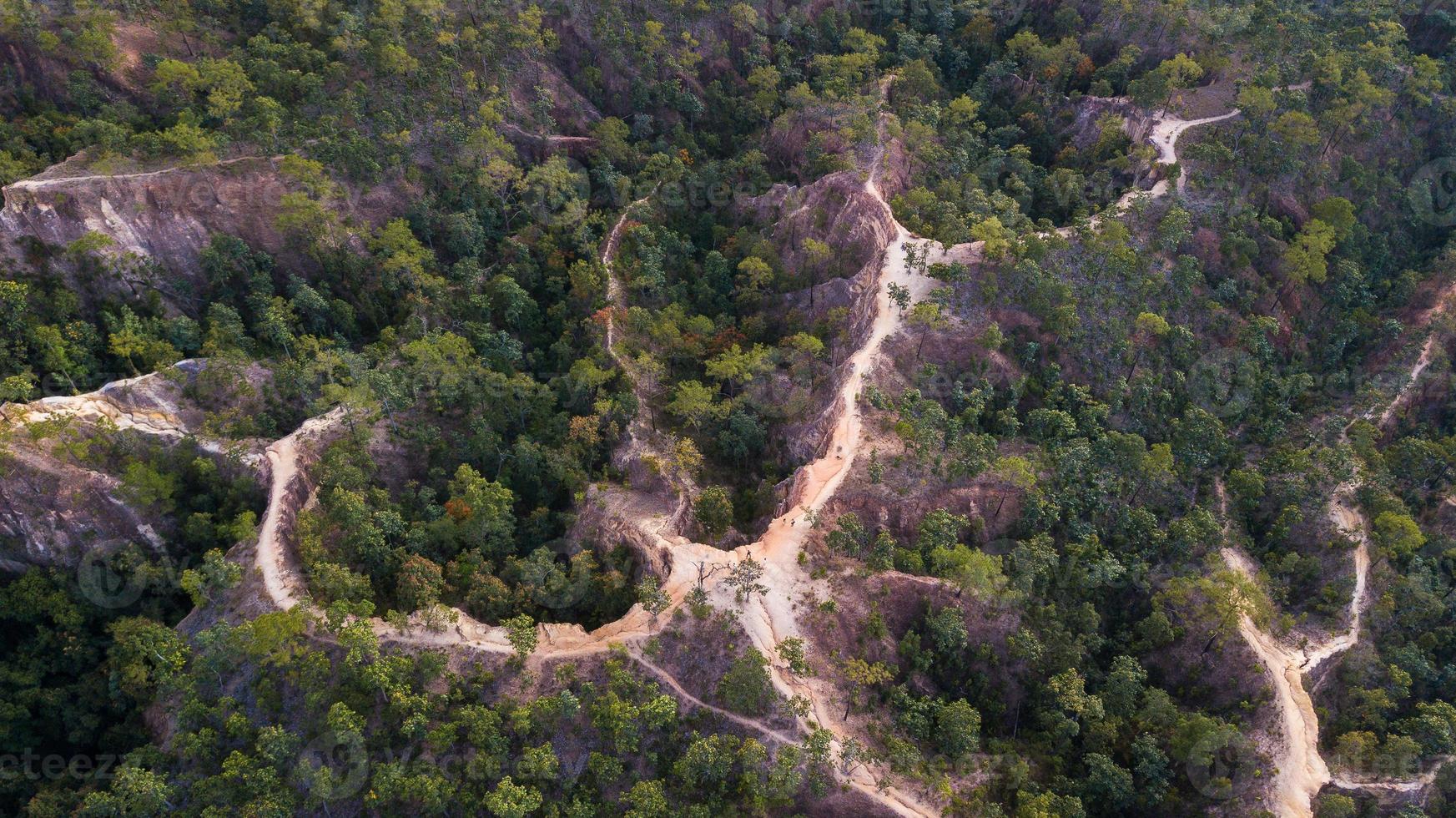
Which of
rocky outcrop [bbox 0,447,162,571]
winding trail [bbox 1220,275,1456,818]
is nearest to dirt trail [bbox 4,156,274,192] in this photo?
rocky outcrop [bbox 0,447,162,571]

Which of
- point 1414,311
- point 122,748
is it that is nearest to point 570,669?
point 122,748

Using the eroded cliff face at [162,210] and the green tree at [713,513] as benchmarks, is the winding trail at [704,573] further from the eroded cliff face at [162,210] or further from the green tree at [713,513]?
the eroded cliff face at [162,210]

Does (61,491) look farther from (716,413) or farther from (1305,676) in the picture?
(1305,676)

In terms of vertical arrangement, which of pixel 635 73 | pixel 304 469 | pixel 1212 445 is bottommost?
pixel 1212 445

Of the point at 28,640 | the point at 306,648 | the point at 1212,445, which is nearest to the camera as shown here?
the point at 306,648

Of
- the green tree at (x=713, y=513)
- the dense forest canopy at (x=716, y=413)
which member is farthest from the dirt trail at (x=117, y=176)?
the green tree at (x=713, y=513)

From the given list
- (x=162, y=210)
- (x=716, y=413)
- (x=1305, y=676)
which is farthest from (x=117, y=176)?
(x=1305, y=676)

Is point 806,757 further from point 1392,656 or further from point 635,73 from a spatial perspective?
point 635,73

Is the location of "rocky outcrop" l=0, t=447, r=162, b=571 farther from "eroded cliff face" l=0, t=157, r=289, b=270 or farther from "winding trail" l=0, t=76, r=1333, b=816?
"eroded cliff face" l=0, t=157, r=289, b=270
